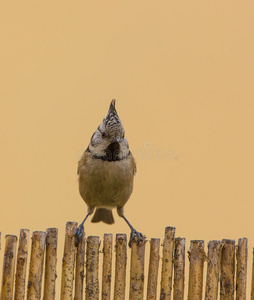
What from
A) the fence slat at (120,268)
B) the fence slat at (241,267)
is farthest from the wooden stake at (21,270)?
the fence slat at (241,267)

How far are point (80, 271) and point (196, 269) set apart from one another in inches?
35.9

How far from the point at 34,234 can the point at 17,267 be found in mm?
271

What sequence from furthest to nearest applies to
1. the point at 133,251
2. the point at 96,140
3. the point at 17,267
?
the point at 96,140
the point at 133,251
the point at 17,267

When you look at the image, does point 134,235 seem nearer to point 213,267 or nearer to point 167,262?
point 167,262

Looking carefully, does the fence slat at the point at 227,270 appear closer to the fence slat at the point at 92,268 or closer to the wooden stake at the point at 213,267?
the wooden stake at the point at 213,267

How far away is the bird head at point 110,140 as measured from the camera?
4.46 meters

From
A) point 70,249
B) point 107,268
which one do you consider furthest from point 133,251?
point 70,249

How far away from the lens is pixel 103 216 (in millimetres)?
5449

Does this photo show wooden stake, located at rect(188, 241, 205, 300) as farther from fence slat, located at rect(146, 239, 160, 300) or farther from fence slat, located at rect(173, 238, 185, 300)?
fence slat, located at rect(146, 239, 160, 300)

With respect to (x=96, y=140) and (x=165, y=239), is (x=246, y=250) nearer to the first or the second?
(x=165, y=239)

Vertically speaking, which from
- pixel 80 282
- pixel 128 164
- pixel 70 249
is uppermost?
pixel 128 164

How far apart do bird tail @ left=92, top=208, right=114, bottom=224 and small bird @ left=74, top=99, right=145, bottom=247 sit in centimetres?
43

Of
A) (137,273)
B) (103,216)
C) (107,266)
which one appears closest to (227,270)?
(137,273)

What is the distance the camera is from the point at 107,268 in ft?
12.8
